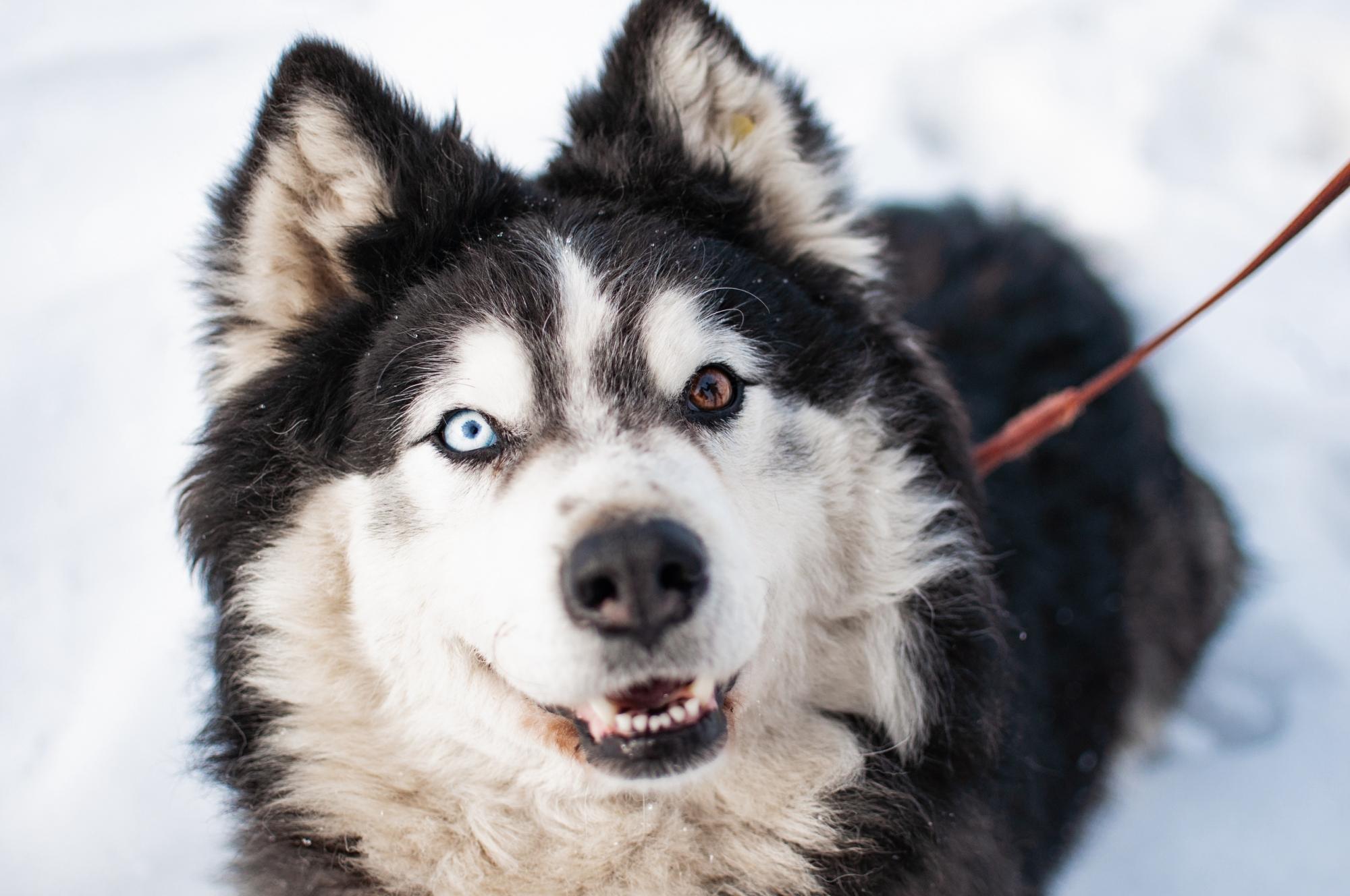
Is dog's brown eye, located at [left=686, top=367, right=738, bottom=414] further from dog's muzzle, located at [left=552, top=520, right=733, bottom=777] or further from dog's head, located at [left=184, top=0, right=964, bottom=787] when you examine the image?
dog's muzzle, located at [left=552, top=520, right=733, bottom=777]

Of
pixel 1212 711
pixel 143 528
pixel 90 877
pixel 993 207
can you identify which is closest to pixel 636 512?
pixel 90 877

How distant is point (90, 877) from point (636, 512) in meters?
2.60

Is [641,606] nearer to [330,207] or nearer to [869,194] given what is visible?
[330,207]

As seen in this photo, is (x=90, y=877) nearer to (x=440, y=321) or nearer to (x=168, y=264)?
(x=440, y=321)

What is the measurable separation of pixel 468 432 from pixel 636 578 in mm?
685

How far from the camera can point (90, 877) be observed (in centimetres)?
302

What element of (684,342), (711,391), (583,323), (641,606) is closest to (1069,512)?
(711,391)

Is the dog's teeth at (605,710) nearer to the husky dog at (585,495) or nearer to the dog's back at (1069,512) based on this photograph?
the husky dog at (585,495)

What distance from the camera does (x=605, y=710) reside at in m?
1.89

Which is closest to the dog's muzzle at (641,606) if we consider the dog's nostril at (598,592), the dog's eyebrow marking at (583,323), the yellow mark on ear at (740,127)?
the dog's nostril at (598,592)

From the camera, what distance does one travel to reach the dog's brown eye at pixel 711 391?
2.21 meters

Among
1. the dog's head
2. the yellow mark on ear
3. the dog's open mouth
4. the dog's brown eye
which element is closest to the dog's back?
the dog's head

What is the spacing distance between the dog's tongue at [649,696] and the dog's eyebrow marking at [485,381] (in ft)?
2.14

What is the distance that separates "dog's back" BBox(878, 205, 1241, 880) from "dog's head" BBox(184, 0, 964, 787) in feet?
2.44
